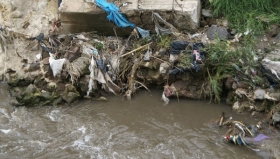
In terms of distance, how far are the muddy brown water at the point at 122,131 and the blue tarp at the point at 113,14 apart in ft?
4.80

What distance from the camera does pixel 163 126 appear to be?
227 inches

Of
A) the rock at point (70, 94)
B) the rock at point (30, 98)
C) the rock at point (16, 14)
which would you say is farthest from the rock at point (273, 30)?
the rock at point (16, 14)

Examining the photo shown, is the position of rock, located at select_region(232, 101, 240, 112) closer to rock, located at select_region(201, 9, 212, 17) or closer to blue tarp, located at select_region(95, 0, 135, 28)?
rock, located at select_region(201, 9, 212, 17)

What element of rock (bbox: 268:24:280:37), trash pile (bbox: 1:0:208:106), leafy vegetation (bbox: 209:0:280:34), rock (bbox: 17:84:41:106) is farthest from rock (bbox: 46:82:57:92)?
rock (bbox: 268:24:280:37)

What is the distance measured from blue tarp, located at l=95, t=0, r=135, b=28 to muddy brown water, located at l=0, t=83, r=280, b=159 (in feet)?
4.80

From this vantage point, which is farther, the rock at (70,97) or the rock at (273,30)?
the rock at (273,30)

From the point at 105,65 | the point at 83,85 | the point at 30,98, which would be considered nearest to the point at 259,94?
the point at 105,65

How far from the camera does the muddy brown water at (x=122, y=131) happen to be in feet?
17.0

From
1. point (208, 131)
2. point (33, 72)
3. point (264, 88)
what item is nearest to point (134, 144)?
point (208, 131)

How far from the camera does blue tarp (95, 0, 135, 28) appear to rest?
22.8 feet

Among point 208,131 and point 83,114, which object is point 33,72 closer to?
point 83,114

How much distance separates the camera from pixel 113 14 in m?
6.93

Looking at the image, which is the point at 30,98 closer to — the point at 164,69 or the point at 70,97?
the point at 70,97

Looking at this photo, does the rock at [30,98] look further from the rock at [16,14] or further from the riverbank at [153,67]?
the rock at [16,14]
